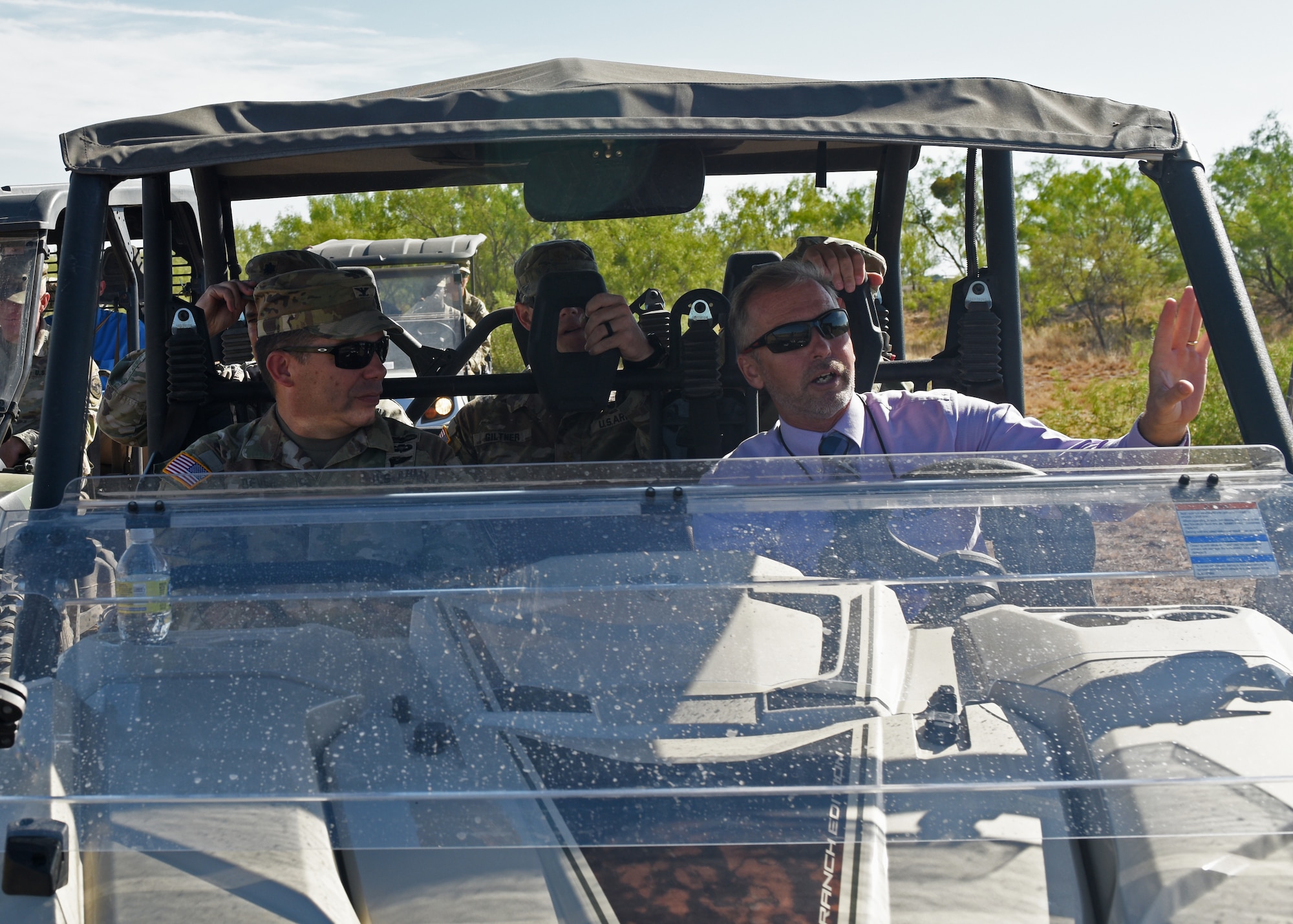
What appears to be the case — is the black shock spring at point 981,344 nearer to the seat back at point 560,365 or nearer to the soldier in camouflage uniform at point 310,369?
the seat back at point 560,365

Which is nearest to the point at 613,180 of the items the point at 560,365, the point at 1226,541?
the point at 560,365

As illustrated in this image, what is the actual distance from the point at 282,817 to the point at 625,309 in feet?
5.35

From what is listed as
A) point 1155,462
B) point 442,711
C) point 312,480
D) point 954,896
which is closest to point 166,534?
point 312,480

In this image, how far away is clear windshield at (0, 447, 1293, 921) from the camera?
4.06 feet

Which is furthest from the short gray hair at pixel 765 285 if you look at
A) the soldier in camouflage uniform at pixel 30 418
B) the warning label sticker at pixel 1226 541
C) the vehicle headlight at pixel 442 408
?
the soldier in camouflage uniform at pixel 30 418

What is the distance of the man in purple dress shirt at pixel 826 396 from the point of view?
2697 mm

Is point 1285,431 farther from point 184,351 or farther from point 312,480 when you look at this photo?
point 184,351

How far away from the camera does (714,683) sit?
140 cm

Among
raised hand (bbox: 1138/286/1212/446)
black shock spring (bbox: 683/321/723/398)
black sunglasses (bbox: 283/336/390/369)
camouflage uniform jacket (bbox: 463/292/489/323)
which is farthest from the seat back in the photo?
camouflage uniform jacket (bbox: 463/292/489/323)

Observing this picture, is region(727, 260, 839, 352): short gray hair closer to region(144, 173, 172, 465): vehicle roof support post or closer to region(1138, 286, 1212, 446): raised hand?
region(1138, 286, 1212, 446): raised hand

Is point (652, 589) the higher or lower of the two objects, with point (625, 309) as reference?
lower

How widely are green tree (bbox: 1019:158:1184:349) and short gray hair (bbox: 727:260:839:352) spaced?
19092 mm

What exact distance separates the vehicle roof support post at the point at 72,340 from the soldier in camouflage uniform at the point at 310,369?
0.76 m

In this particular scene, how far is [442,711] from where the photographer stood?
Result: 1397 millimetres
